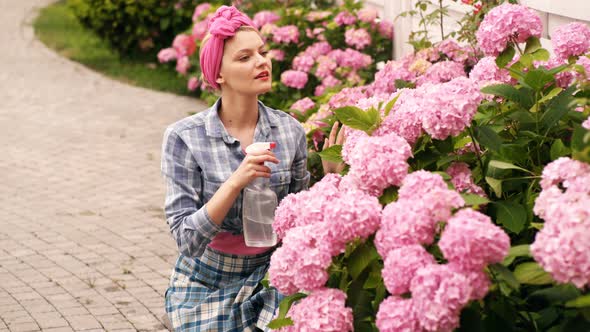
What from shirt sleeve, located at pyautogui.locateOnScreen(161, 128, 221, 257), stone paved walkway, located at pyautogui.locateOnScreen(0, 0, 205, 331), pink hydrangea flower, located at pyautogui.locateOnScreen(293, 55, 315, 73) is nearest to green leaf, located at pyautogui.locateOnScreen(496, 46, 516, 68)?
shirt sleeve, located at pyautogui.locateOnScreen(161, 128, 221, 257)

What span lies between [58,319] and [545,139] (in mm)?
2932

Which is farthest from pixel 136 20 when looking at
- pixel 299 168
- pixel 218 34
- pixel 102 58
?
pixel 218 34

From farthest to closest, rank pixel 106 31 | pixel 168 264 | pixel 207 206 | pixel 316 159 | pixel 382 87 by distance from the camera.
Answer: pixel 106 31
pixel 168 264
pixel 382 87
pixel 316 159
pixel 207 206

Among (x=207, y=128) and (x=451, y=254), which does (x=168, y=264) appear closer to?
(x=207, y=128)

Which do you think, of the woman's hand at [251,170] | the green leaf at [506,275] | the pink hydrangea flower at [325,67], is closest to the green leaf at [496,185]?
the green leaf at [506,275]

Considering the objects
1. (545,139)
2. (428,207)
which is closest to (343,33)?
(545,139)

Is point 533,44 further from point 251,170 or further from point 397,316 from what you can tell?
point 397,316

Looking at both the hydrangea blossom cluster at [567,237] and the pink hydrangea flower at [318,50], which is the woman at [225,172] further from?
the pink hydrangea flower at [318,50]

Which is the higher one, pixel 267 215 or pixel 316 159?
Result: pixel 267 215

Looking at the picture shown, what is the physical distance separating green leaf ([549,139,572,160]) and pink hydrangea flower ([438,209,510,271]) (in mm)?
683

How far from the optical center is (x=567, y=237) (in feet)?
6.80

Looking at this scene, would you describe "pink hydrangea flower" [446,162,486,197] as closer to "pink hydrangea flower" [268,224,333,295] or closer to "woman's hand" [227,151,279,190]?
"pink hydrangea flower" [268,224,333,295]

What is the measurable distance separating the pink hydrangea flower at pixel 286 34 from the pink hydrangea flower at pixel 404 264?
505 cm

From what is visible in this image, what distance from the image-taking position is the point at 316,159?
4.87m
